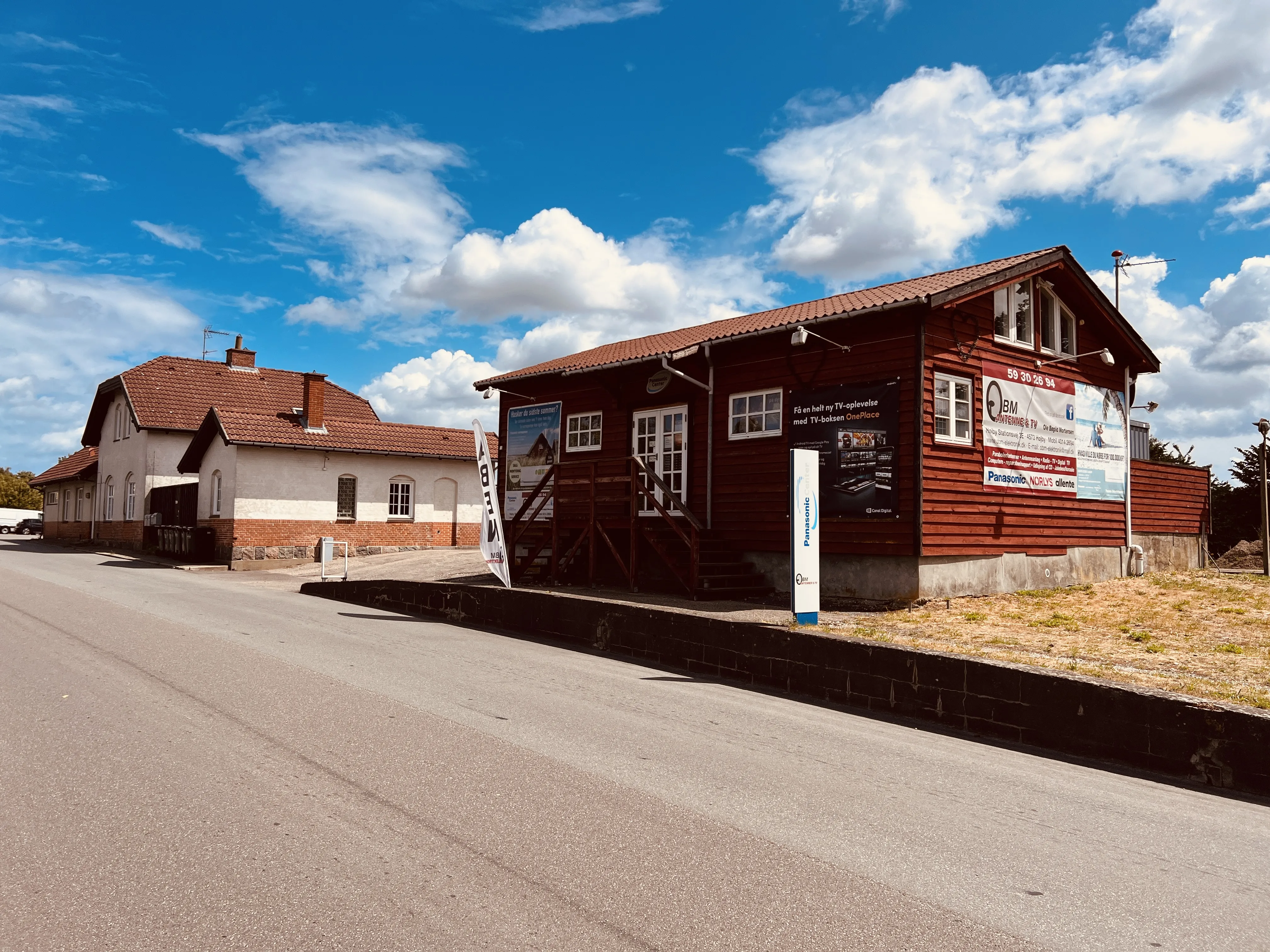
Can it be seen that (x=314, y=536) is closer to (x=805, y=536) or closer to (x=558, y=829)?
(x=805, y=536)

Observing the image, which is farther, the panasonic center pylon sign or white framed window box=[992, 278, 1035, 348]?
white framed window box=[992, 278, 1035, 348]

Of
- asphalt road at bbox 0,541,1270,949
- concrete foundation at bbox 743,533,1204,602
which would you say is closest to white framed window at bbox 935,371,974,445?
concrete foundation at bbox 743,533,1204,602

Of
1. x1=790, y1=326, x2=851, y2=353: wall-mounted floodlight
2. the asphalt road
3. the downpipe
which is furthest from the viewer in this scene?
the downpipe

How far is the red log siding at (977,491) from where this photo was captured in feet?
43.3

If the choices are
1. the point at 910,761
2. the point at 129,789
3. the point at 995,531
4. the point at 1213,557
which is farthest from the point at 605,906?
the point at 1213,557

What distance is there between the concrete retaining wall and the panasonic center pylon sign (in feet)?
3.51

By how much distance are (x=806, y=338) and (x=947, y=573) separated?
402 cm

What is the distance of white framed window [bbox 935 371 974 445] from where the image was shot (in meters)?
13.4

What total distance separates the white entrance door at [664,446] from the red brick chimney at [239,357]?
27.8 m

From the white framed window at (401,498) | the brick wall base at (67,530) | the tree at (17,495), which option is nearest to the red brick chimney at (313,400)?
the white framed window at (401,498)

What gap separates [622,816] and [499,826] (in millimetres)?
615

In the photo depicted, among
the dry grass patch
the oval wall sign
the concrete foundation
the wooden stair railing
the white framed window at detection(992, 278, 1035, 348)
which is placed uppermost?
the white framed window at detection(992, 278, 1035, 348)

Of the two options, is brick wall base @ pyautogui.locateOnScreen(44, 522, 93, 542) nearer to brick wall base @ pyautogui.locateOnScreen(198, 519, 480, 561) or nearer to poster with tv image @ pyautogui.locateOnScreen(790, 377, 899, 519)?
brick wall base @ pyautogui.locateOnScreen(198, 519, 480, 561)

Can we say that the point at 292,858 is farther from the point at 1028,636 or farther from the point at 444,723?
the point at 1028,636
